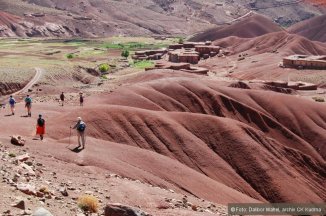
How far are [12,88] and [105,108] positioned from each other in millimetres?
38492

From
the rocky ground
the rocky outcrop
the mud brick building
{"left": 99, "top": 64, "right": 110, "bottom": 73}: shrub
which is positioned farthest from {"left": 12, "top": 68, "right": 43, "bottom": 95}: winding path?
the rocky outcrop

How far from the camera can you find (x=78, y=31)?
7333 inches

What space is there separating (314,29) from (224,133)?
481 feet

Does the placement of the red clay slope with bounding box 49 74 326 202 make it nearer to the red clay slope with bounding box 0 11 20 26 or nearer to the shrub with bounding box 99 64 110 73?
the shrub with bounding box 99 64 110 73

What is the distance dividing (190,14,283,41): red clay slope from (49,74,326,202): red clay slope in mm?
112061

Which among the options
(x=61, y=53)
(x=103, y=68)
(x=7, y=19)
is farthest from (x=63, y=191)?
(x=7, y=19)

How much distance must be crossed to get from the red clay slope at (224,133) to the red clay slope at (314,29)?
11787 centimetres

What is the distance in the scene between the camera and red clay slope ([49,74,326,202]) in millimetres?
40375

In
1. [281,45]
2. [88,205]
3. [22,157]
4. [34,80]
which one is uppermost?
[22,157]

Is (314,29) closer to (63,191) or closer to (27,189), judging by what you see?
(63,191)

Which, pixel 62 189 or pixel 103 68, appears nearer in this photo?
pixel 62 189

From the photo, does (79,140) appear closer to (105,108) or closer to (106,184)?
(106,184)

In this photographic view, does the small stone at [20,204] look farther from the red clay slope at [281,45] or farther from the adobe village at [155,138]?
the red clay slope at [281,45]

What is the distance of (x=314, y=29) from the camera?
18075cm
